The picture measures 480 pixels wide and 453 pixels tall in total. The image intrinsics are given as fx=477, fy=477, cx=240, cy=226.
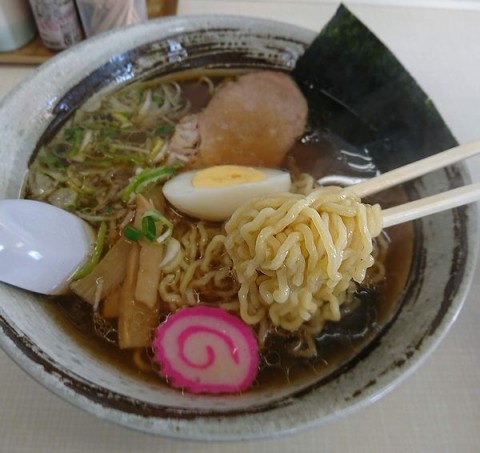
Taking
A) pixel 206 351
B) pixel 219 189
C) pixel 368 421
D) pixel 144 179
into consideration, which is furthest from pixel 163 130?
pixel 368 421

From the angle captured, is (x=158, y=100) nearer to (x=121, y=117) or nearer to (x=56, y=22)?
(x=121, y=117)

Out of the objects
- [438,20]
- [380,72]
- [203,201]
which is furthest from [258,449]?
[438,20]

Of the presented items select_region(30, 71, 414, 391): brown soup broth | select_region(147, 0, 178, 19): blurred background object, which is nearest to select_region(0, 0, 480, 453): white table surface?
select_region(30, 71, 414, 391): brown soup broth

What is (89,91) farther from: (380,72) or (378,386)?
(378,386)

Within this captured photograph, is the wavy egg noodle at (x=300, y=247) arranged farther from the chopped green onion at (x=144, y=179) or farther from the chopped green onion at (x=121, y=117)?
the chopped green onion at (x=121, y=117)

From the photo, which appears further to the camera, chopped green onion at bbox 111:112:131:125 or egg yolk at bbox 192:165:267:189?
chopped green onion at bbox 111:112:131:125

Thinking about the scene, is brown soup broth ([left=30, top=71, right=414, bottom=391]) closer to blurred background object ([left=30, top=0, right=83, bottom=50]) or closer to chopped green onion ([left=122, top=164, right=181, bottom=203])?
chopped green onion ([left=122, top=164, right=181, bottom=203])

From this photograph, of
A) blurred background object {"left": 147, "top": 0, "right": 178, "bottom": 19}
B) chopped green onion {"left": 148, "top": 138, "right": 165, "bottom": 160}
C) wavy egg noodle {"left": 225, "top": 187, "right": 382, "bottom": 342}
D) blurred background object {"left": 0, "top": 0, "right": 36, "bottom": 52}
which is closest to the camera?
wavy egg noodle {"left": 225, "top": 187, "right": 382, "bottom": 342}
